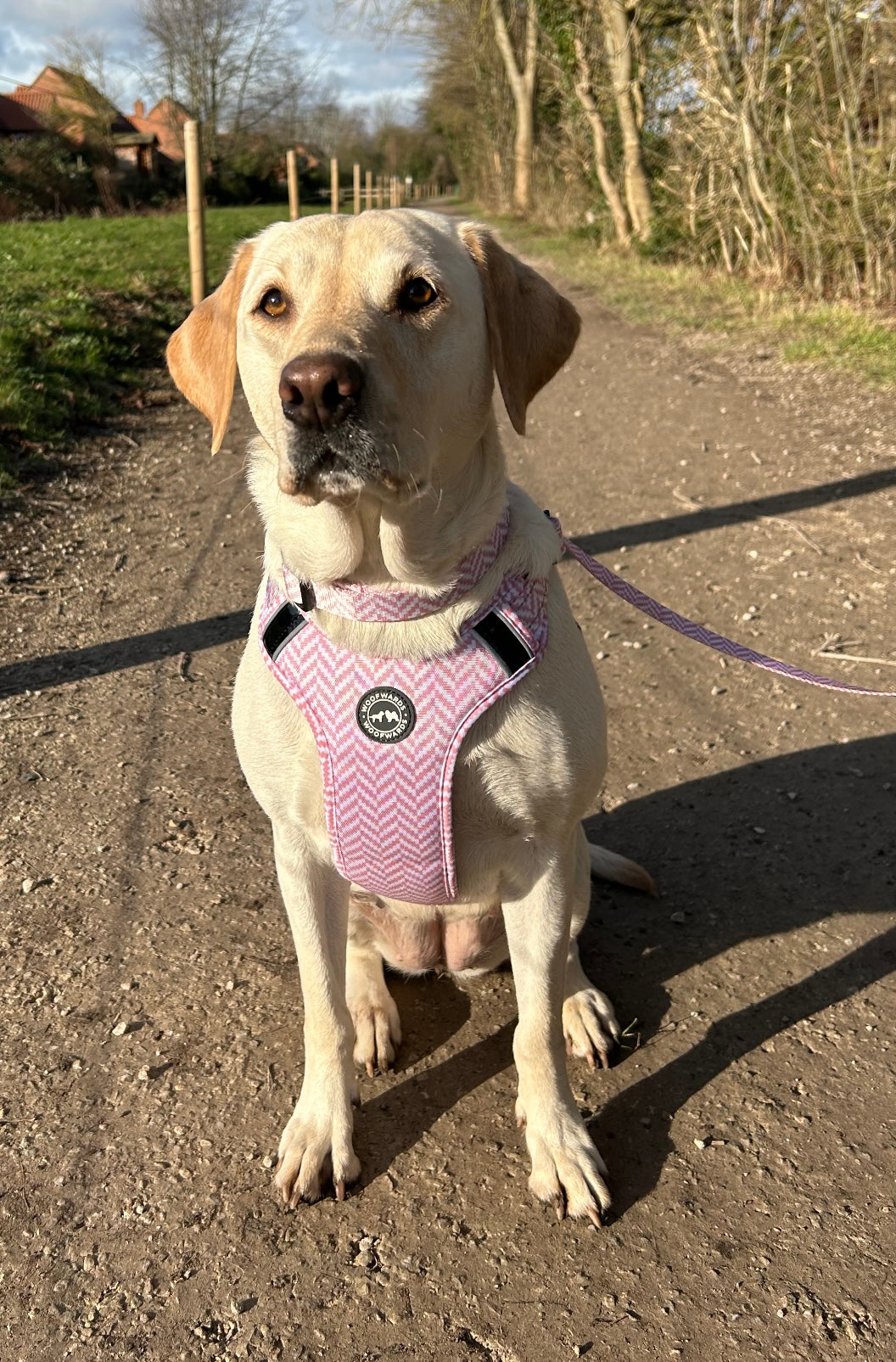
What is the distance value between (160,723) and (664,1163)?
2.49 m

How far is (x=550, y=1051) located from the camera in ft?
7.04

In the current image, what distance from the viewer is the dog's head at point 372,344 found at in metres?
1.72

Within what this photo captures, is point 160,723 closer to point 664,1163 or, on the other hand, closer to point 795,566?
point 664,1163

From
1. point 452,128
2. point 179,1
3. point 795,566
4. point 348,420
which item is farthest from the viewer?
point 452,128

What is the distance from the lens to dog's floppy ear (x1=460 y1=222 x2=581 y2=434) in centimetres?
201

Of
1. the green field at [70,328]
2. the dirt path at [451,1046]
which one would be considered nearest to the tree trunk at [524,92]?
the green field at [70,328]

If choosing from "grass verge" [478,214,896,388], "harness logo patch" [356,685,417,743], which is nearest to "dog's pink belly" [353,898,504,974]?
"harness logo patch" [356,685,417,743]

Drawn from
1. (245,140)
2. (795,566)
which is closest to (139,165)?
(245,140)

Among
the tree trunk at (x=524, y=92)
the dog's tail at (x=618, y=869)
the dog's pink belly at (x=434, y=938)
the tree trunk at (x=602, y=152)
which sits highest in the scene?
the tree trunk at (x=524, y=92)

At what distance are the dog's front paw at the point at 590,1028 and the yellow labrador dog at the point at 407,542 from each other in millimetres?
285

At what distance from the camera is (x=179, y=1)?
39.4 meters

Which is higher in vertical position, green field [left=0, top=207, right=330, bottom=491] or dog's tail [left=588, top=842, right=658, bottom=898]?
green field [left=0, top=207, right=330, bottom=491]

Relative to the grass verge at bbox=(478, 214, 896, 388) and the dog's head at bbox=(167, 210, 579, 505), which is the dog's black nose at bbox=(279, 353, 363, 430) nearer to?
the dog's head at bbox=(167, 210, 579, 505)

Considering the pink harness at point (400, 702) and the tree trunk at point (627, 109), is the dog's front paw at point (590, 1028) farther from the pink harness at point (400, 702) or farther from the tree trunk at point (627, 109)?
the tree trunk at point (627, 109)
